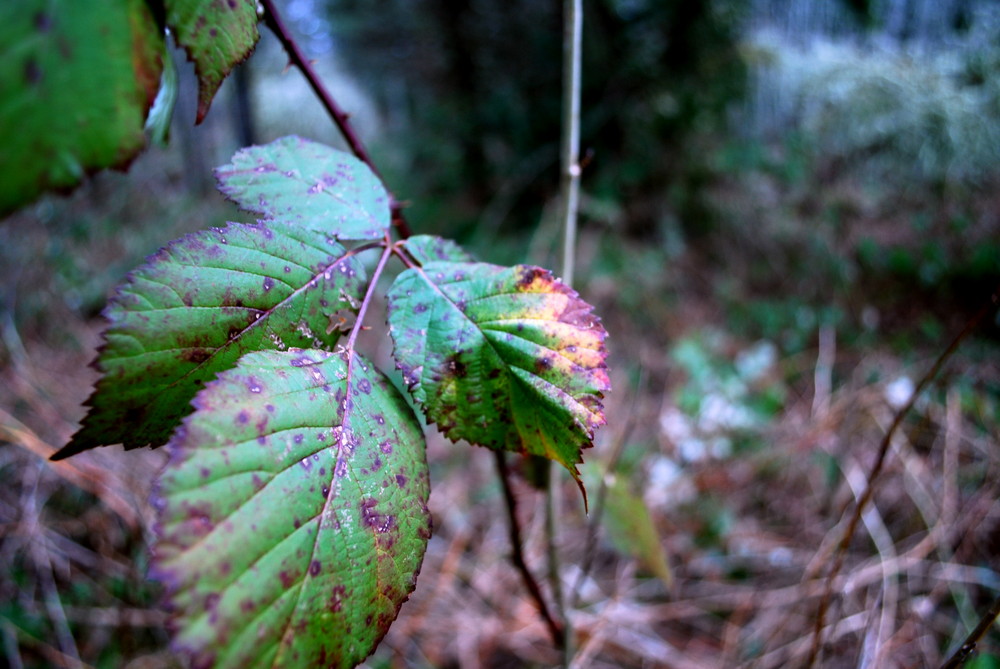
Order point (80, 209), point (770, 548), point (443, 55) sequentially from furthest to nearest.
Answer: point (80, 209) < point (443, 55) < point (770, 548)

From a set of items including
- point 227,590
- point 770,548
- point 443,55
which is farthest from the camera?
point 443,55

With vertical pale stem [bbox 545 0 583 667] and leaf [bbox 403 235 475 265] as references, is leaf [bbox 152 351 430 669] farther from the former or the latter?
vertical pale stem [bbox 545 0 583 667]

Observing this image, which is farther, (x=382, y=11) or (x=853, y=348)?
(x=382, y=11)

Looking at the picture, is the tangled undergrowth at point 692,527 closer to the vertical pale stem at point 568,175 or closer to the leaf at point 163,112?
the vertical pale stem at point 568,175

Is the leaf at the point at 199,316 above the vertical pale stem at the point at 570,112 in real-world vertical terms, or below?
below

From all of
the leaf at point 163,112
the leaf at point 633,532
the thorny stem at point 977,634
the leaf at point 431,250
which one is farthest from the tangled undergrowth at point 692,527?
the leaf at point 163,112

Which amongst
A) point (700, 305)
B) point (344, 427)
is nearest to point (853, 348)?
point (700, 305)

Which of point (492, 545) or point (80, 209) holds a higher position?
point (80, 209)

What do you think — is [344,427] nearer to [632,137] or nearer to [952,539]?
[952,539]
